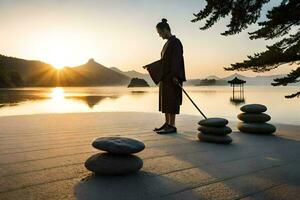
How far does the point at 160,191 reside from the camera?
2.58m

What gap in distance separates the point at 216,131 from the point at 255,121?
139 centimetres

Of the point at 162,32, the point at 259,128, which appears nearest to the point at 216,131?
the point at 259,128

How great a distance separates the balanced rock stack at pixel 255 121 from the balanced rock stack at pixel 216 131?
1.13m

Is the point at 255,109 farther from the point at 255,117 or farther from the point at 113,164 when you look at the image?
the point at 113,164

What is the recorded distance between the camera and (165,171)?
10.4 feet

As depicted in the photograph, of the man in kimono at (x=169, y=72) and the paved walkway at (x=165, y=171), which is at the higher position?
the man in kimono at (x=169, y=72)

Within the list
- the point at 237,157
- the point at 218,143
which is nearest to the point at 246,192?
the point at 237,157

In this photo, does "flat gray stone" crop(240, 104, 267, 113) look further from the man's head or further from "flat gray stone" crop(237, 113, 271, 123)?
the man's head

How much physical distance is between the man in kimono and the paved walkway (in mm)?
733

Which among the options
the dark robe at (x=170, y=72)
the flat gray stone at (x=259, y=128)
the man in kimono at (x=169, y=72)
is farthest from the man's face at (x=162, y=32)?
the flat gray stone at (x=259, y=128)

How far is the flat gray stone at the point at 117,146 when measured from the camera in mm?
3021

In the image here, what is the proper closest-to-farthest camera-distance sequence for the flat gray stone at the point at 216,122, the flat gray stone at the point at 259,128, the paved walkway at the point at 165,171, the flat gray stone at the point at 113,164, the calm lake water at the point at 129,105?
the paved walkway at the point at 165,171
the flat gray stone at the point at 113,164
the flat gray stone at the point at 216,122
the flat gray stone at the point at 259,128
the calm lake water at the point at 129,105

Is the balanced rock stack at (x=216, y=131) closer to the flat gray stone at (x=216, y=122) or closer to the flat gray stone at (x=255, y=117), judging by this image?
the flat gray stone at (x=216, y=122)

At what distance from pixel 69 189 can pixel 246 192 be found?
1384mm
